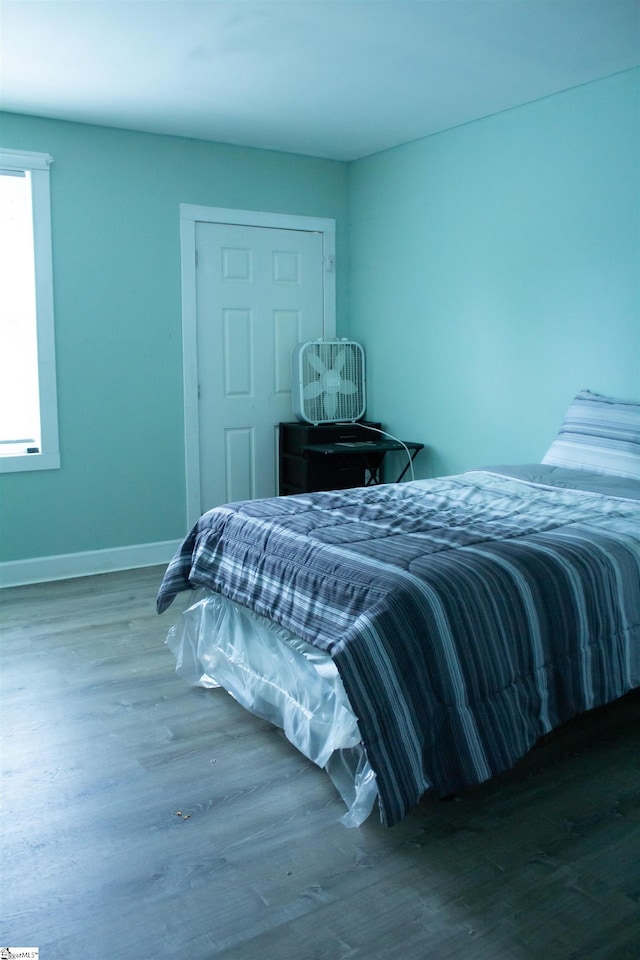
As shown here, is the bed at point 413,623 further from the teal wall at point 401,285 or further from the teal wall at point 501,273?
the teal wall at point 401,285

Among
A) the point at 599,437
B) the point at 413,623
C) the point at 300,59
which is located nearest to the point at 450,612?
the point at 413,623

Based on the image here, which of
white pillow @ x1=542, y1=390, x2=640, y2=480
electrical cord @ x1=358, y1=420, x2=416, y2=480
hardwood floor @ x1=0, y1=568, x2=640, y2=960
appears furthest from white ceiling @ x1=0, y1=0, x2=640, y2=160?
hardwood floor @ x1=0, y1=568, x2=640, y2=960

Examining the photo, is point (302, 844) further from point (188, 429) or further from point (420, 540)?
point (188, 429)

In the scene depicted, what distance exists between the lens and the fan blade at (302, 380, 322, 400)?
500 centimetres

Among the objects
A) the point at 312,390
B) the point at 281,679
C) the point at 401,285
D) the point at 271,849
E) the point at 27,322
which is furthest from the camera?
the point at 312,390

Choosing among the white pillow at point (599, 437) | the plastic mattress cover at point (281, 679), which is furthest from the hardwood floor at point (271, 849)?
the white pillow at point (599, 437)

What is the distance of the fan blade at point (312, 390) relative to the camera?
16.4 feet

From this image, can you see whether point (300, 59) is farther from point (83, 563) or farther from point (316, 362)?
point (83, 563)

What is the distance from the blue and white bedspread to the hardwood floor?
0.20 meters

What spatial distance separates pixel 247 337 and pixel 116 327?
83 cm

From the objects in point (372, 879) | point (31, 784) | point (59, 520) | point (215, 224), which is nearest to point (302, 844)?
point (372, 879)

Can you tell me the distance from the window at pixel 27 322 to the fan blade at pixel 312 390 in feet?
4.91

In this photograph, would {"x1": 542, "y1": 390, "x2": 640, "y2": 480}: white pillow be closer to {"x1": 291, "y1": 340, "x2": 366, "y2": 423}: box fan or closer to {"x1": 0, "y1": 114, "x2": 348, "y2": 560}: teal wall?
{"x1": 291, "y1": 340, "x2": 366, "y2": 423}: box fan

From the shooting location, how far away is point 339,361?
511cm
